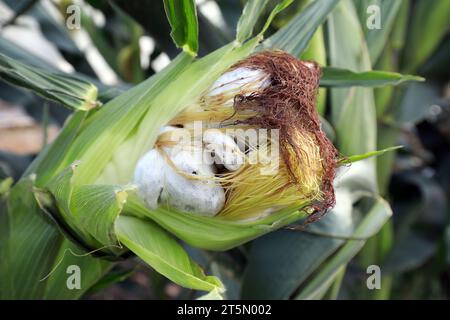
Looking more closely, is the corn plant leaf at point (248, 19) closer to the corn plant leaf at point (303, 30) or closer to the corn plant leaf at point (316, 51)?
the corn plant leaf at point (303, 30)

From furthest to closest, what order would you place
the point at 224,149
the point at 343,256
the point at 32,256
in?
1. the point at 343,256
2. the point at 32,256
3. the point at 224,149

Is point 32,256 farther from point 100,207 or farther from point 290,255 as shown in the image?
point 290,255

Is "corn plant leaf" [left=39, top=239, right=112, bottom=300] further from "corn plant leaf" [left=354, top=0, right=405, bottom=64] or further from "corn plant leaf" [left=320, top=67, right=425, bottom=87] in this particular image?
"corn plant leaf" [left=354, top=0, right=405, bottom=64]

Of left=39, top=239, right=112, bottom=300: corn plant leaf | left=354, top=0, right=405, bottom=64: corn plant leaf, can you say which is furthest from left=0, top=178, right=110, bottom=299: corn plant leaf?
left=354, top=0, right=405, bottom=64: corn plant leaf

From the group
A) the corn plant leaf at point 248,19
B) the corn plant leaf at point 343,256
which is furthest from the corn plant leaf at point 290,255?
the corn plant leaf at point 248,19

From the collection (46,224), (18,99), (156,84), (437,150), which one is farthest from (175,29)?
(437,150)

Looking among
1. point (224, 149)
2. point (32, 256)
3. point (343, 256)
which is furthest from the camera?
point (343, 256)

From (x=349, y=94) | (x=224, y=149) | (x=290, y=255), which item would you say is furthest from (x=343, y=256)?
(x=224, y=149)

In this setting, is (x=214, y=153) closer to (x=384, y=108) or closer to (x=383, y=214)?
(x=383, y=214)
